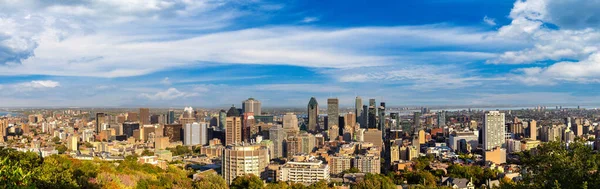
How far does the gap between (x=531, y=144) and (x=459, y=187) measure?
22854mm

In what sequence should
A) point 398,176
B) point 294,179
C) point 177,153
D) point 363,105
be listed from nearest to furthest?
point 294,179 → point 398,176 → point 177,153 → point 363,105

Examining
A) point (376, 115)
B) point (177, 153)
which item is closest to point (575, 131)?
point (376, 115)

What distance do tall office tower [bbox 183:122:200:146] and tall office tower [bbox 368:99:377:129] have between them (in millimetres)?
21314

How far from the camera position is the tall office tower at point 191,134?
167ft

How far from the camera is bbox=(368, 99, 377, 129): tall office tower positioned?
5979cm

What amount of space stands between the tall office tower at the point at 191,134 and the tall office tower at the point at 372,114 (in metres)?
21.3

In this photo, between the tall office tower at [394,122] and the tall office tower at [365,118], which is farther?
the tall office tower at [365,118]

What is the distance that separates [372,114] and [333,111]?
643cm

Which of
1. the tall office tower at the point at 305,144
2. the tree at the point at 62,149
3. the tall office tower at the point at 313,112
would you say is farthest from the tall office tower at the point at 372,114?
the tree at the point at 62,149

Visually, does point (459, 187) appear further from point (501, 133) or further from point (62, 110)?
point (62, 110)

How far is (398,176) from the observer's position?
2394 cm

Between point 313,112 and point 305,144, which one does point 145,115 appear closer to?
point 313,112

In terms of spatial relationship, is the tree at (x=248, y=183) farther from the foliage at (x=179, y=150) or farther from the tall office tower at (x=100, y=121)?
the tall office tower at (x=100, y=121)

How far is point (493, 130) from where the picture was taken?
139 feet
